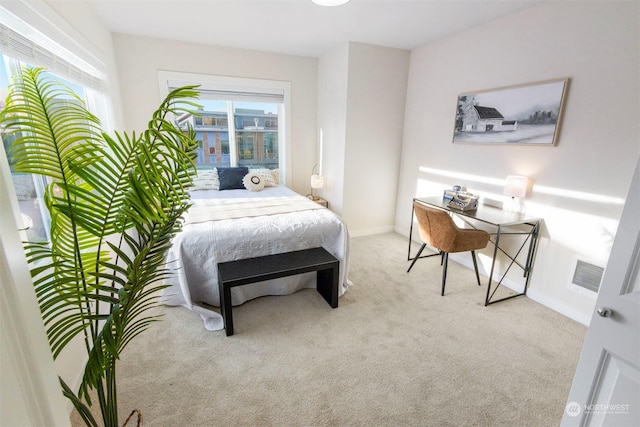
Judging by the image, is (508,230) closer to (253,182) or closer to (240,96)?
(253,182)

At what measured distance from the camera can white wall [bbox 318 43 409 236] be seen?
3.52 meters

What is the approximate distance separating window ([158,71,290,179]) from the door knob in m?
3.79

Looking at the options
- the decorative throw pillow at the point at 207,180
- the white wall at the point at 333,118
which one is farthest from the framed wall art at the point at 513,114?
the decorative throw pillow at the point at 207,180

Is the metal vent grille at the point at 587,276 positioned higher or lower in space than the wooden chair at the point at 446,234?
lower

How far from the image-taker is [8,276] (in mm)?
630

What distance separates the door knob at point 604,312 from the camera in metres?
0.96

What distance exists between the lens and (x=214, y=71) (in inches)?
146

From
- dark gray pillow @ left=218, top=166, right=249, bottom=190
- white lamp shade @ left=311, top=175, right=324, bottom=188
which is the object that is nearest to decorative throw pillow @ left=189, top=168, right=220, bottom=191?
dark gray pillow @ left=218, top=166, right=249, bottom=190

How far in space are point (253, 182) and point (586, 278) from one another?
3.34 m

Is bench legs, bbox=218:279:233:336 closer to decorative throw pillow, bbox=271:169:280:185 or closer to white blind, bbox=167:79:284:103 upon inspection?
decorative throw pillow, bbox=271:169:280:185

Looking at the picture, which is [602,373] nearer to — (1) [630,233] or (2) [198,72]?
(1) [630,233]

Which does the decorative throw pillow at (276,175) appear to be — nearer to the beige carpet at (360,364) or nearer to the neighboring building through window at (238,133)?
the neighboring building through window at (238,133)

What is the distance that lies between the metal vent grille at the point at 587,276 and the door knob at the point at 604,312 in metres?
1.55

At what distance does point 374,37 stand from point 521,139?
71.9 inches
